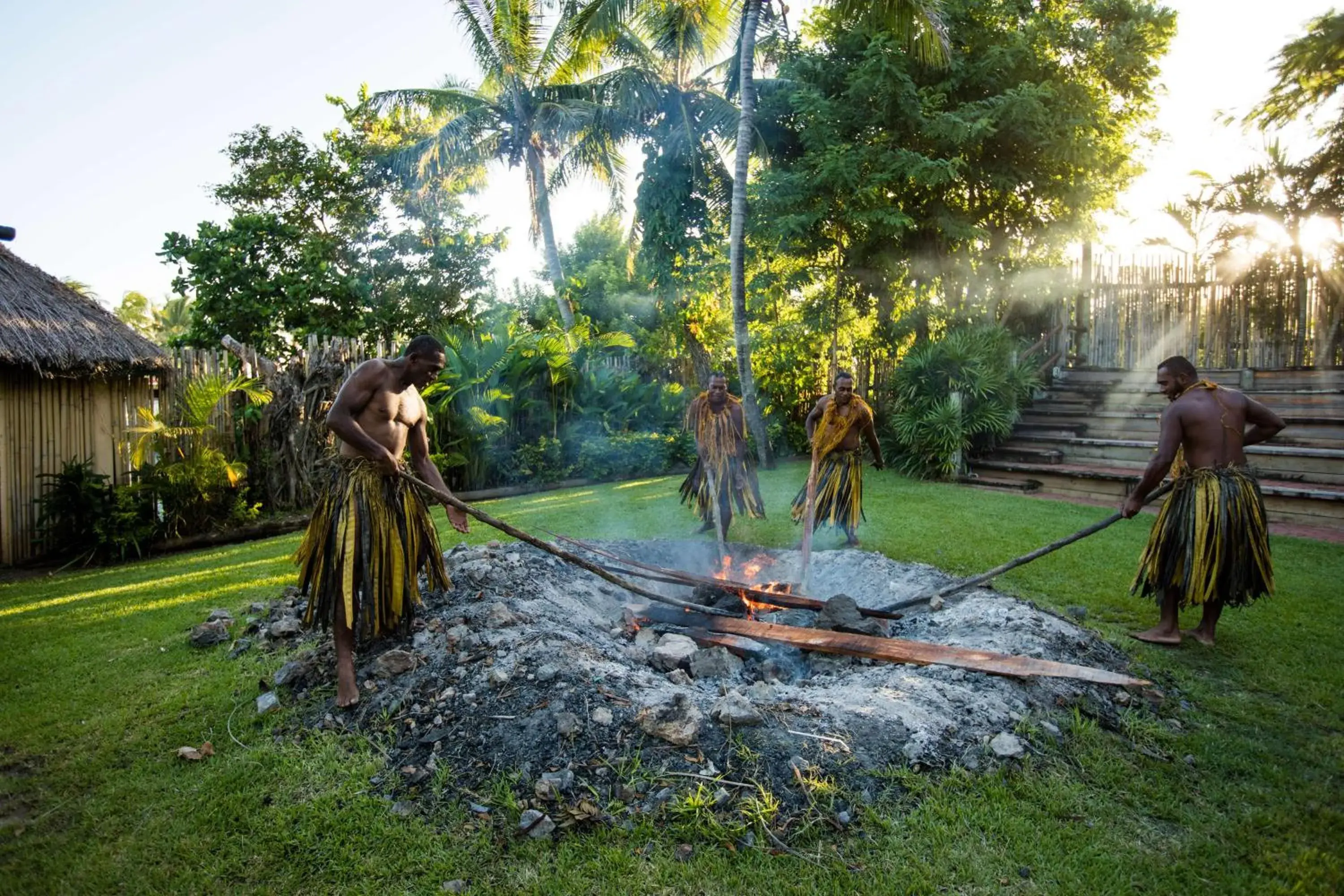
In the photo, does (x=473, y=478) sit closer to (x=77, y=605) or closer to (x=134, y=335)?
(x=134, y=335)

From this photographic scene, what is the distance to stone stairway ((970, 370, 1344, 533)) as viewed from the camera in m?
7.68

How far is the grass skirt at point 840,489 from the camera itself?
6465 mm

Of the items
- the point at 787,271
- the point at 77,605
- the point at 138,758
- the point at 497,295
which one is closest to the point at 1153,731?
the point at 138,758

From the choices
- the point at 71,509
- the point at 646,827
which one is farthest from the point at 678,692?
the point at 71,509

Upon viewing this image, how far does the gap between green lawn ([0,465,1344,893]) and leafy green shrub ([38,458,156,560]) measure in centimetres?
321

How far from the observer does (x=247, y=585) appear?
556 centimetres

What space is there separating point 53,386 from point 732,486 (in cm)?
697

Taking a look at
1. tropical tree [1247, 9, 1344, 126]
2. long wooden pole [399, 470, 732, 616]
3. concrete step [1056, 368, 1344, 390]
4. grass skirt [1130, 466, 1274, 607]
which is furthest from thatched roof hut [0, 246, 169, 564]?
tropical tree [1247, 9, 1344, 126]

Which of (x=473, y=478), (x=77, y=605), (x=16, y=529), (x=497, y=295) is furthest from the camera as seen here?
(x=497, y=295)

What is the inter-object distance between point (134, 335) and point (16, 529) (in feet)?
7.38

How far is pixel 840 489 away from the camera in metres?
6.46

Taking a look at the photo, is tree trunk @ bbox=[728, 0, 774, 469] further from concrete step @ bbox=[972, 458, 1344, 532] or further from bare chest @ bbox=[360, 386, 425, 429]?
bare chest @ bbox=[360, 386, 425, 429]

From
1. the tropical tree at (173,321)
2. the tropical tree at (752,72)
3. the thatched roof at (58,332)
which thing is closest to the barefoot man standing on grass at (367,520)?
the thatched roof at (58,332)

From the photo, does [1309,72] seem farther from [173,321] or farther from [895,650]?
[173,321]
